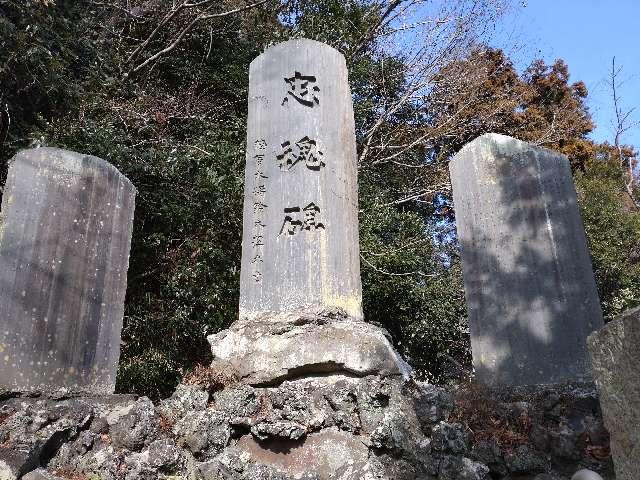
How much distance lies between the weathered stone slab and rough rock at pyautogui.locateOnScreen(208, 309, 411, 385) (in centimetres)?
232

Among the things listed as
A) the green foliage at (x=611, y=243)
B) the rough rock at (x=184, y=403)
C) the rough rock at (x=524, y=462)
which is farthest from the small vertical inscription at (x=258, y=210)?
the green foliage at (x=611, y=243)

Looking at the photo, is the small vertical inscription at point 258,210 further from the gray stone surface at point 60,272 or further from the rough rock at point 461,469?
Result: the rough rock at point 461,469

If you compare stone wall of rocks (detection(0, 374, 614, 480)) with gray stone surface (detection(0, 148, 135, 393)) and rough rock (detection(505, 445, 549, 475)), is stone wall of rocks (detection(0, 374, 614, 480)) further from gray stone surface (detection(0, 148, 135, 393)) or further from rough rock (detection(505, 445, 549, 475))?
gray stone surface (detection(0, 148, 135, 393))

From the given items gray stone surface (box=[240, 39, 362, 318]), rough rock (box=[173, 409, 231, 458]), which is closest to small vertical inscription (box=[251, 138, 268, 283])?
gray stone surface (box=[240, 39, 362, 318])

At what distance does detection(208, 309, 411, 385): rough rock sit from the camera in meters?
3.82

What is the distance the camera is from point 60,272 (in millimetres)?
4098

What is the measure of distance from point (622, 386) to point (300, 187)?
3.24 m

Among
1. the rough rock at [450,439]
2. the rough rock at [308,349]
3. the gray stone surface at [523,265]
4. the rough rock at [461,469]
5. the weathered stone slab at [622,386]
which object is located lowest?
the rough rock at [461,469]

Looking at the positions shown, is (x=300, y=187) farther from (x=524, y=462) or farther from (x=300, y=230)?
(x=524, y=462)

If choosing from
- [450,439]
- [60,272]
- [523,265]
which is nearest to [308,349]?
[450,439]

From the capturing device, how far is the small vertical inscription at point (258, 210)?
4375mm

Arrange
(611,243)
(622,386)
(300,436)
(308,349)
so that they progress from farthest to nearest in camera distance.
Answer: (611,243)
(308,349)
(300,436)
(622,386)

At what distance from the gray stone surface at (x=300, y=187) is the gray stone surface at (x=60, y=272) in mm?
1079

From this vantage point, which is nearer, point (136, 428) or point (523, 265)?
point (136, 428)
